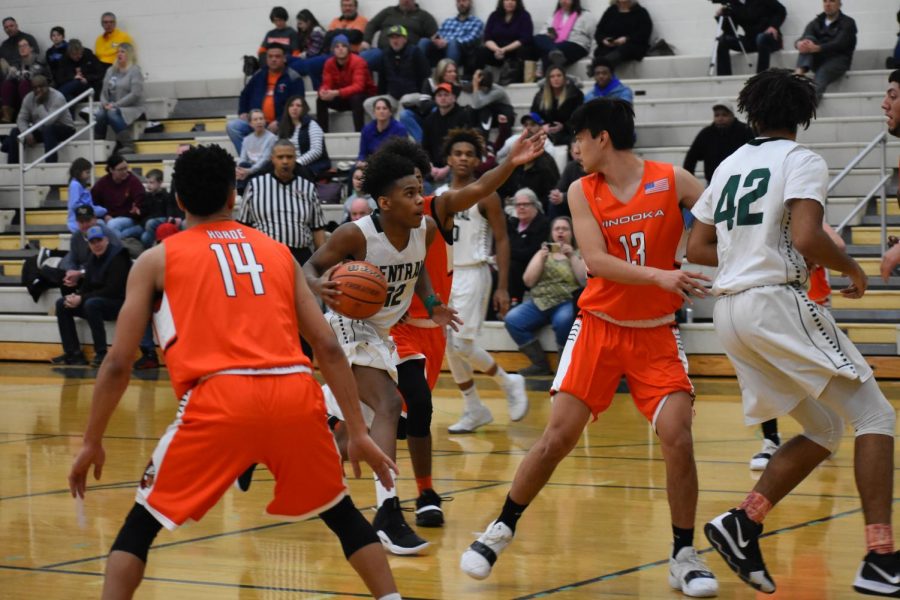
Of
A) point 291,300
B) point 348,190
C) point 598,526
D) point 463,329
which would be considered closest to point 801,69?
point 348,190

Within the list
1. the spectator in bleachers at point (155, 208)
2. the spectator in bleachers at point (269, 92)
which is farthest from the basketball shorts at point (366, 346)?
the spectator in bleachers at point (269, 92)

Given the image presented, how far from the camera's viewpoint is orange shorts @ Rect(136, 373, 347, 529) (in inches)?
142

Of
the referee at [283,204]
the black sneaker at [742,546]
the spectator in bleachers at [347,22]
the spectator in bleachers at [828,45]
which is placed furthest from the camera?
the spectator in bleachers at [347,22]

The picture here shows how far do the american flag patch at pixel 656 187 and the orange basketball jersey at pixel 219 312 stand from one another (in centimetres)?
170

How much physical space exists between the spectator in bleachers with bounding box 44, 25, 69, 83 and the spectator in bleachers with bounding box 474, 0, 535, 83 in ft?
21.4

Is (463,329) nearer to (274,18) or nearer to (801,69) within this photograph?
(801,69)

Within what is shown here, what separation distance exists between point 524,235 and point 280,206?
2840 millimetres

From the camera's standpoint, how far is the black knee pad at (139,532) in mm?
3605

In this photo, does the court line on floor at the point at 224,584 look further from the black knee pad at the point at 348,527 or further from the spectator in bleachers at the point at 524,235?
the spectator in bleachers at the point at 524,235

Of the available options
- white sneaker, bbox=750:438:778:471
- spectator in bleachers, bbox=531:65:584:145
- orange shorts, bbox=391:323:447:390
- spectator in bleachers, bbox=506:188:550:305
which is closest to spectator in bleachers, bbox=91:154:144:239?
spectator in bleachers, bbox=531:65:584:145

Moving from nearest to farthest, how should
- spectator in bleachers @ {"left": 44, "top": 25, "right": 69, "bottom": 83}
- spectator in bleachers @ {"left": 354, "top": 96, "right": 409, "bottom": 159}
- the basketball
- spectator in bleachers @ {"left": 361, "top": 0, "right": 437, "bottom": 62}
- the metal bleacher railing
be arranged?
the basketball
spectator in bleachers @ {"left": 354, "top": 96, "right": 409, "bottom": 159}
the metal bleacher railing
spectator in bleachers @ {"left": 361, "top": 0, "right": 437, "bottom": 62}
spectator in bleachers @ {"left": 44, "top": 25, "right": 69, "bottom": 83}

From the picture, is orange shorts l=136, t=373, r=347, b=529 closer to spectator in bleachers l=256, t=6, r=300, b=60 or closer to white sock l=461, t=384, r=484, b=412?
white sock l=461, t=384, r=484, b=412

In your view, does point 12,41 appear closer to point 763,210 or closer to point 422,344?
point 422,344

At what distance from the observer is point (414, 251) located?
5.70 meters
